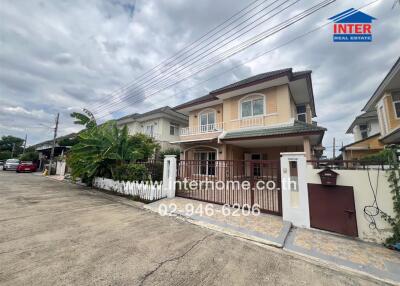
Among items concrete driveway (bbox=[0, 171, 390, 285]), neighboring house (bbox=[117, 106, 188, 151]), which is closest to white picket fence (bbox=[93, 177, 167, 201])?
concrete driveway (bbox=[0, 171, 390, 285])

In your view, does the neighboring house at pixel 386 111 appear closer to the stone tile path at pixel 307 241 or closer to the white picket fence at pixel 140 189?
the stone tile path at pixel 307 241

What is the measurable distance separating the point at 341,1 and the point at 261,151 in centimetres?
1123

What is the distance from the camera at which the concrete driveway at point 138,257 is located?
275cm

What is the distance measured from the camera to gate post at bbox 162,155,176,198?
8344 millimetres

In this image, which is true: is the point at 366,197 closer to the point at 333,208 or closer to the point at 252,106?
the point at 333,208

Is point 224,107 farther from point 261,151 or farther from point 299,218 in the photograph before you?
point 299,218

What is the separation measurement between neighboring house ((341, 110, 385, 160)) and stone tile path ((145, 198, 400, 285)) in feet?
53.1

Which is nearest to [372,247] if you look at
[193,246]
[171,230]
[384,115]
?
[193,246]

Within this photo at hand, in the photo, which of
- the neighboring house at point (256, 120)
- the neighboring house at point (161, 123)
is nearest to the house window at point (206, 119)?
the neighboring house at point (256, 120)

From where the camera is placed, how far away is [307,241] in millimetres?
4301

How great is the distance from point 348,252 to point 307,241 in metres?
0.79

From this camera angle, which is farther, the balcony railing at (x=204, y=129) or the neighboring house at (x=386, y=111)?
the balcony railing at (x=204, y=129)

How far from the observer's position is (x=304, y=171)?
528 cm

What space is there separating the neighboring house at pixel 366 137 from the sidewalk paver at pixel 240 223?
16.7 m
